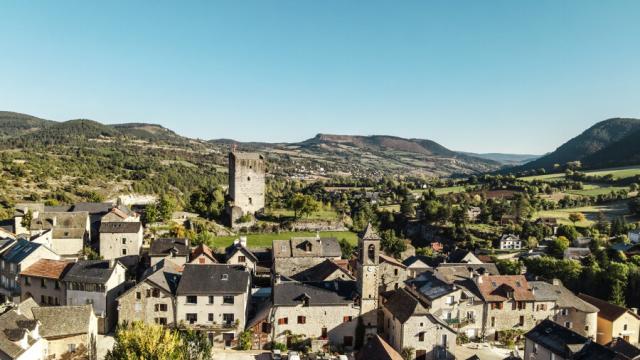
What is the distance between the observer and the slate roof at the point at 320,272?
48.9 m

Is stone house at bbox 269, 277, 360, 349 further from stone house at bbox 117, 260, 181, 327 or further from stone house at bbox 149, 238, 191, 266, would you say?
stone house at bbox 149, 238, 191, 266

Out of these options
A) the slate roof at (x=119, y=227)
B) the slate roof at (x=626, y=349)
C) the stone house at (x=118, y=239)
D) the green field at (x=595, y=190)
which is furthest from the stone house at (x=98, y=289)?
the green field at (x=595, y=190)

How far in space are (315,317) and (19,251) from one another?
33.5 metres

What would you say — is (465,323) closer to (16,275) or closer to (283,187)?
(16,275)

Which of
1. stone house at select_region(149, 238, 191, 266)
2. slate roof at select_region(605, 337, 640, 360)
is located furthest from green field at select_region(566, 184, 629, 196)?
stone house at select_region(149, 238, 191, 266)

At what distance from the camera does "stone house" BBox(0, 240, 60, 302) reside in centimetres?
4656

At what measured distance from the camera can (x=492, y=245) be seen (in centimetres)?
9200

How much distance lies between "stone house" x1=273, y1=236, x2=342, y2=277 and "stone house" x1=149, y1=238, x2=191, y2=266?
36.9ft

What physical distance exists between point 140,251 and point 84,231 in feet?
25.0

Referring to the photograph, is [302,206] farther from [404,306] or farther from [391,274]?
[404,306]

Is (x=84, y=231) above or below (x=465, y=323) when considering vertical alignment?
above

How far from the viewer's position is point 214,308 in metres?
41.9

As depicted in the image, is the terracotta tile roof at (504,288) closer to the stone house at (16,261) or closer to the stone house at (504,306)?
the stone house at (504,306)

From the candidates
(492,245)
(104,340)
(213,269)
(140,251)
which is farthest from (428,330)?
(492,245)
